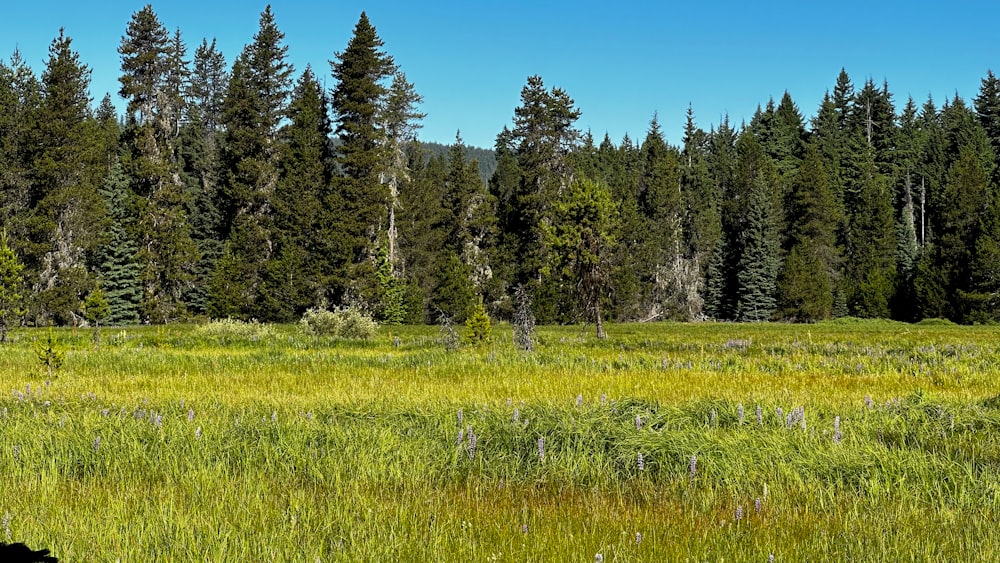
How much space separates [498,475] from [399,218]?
5257 cm

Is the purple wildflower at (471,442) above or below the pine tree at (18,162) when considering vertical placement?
below

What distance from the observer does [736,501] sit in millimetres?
5770

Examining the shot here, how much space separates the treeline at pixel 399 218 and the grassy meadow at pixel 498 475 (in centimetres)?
1342

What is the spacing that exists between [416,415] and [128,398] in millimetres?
4772

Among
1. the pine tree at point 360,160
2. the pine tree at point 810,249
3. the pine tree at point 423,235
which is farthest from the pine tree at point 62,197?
the pine tree at point 810,249

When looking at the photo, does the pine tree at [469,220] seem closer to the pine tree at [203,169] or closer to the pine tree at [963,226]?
the pine tree at [203,169]

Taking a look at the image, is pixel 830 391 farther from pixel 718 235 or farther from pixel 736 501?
pixel 718 235

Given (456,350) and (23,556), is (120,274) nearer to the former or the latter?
(456,350)

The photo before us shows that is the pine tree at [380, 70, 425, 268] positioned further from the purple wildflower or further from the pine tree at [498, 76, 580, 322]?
the purple wildflower

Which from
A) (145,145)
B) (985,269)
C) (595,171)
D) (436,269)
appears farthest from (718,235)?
(145,145)

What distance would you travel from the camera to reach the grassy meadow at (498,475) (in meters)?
4.76

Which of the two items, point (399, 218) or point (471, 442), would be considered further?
point (399, 218)

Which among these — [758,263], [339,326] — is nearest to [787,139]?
[758,263]

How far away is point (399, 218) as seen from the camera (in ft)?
191
